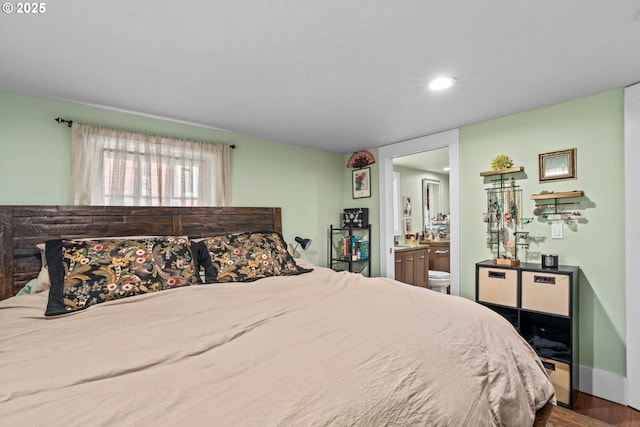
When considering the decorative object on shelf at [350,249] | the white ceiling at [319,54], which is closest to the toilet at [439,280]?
the decorative object on shelf at [350,249]

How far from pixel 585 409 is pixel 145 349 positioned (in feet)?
9.61

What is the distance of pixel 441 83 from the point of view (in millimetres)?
2223

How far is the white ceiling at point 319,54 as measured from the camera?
1453mm

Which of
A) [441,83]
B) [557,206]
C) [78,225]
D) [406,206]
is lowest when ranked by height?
[78,225]

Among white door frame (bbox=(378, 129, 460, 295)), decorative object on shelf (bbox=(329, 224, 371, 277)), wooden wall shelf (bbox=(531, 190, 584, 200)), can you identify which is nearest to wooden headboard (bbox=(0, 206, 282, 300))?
decorative object on shelf (bbox=(329, 224, 371, 277))

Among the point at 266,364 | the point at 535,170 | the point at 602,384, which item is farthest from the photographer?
the point at 535,170

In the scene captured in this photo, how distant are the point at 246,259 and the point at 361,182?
2.26m

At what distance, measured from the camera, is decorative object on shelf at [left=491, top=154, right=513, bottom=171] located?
2902 millimetres

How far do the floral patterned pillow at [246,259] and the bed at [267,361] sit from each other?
306 millimetres

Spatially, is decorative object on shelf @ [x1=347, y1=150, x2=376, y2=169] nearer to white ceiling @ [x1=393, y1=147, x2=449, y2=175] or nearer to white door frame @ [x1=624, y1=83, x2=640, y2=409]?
white ceiling @ [x1=393, y1=147, x2=449, y2=175]

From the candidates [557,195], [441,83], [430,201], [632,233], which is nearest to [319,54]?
[441,83]

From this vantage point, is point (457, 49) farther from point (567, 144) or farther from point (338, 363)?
point (338, 363)

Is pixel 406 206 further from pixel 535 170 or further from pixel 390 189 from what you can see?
pixel 535 170

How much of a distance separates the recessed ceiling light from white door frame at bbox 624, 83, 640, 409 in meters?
1.30
